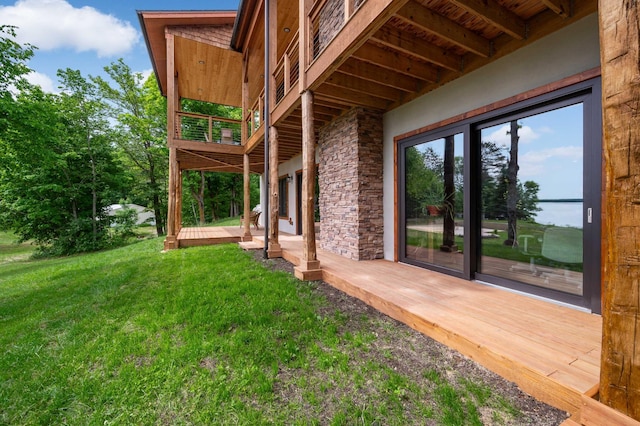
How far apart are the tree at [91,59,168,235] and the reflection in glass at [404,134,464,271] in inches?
600

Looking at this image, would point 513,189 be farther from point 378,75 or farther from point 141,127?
point 141,127

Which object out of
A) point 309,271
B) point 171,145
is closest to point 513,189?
point 309,271

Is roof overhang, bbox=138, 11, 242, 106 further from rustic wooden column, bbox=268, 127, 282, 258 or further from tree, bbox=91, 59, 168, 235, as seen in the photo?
tree, bbox=91, 59, 168, 235

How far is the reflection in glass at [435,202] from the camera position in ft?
12.7

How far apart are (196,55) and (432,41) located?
25.9ft

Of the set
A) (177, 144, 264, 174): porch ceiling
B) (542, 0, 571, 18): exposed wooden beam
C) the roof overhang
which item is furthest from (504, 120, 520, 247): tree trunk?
the roof overhang

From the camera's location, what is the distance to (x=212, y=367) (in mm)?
2188

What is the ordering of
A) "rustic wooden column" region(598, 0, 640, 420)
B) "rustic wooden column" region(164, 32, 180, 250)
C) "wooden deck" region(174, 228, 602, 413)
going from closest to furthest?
"rustic wooden column" region(598, 0, 640, 420), "wooden deck" region(174, 228, 602, 413), "rustic wooden column" region(164, 32, 180, 250)

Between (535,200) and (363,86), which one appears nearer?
(535,200)

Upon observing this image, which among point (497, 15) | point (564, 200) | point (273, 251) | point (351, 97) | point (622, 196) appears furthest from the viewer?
point (273, 251)

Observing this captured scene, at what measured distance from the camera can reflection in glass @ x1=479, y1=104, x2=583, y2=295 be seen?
2783 mm

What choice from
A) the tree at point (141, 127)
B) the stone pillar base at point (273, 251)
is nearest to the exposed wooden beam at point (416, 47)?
the stone pillar base at point (273, 251)

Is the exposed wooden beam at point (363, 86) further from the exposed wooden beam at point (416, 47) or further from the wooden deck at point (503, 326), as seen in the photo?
the wooden deck at point (503, 326)

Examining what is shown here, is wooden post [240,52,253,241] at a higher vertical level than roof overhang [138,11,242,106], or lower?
lower
